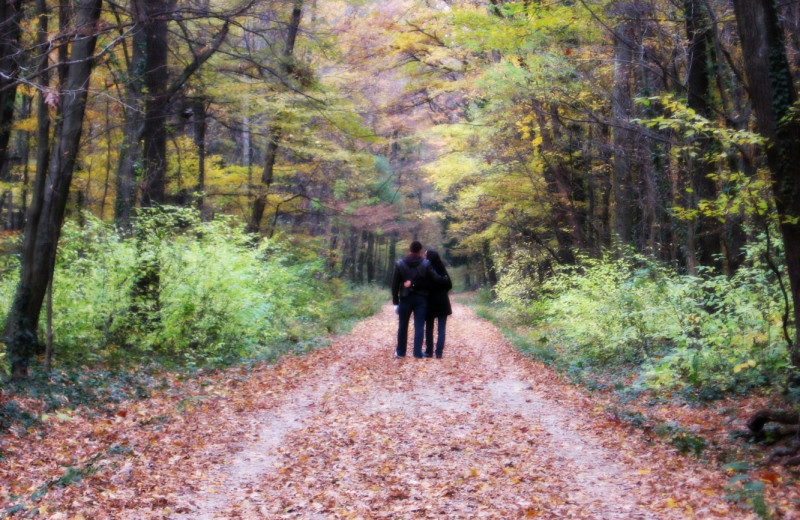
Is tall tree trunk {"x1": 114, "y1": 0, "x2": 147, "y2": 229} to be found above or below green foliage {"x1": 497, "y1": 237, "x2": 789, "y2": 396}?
above

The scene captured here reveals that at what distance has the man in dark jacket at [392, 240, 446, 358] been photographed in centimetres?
1195

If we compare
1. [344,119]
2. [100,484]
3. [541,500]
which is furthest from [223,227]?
[541,500]

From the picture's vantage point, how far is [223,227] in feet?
48.0

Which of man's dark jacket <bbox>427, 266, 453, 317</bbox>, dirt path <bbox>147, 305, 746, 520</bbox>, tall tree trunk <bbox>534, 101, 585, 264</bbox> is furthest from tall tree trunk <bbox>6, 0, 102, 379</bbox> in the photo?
tall tree trunk <bbox>534, 101, 585, 264</bbox>

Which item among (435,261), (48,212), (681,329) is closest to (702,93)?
(681,329)

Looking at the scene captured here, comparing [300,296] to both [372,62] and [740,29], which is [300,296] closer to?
[372,62]

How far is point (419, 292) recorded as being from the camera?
39.4 feet

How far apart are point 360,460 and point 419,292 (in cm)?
606

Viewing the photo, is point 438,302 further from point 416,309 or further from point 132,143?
point 132,143

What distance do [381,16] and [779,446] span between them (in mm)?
21215

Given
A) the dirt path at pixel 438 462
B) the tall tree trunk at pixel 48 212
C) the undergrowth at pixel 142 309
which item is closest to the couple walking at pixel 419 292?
the dirt path at pixel 438 462

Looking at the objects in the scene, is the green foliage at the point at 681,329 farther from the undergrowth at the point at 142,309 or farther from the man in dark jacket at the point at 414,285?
the undergrowth at the point at 142,309

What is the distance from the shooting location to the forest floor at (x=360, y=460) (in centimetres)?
487

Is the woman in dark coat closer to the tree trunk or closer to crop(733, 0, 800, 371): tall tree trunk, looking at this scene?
the tree trunk
